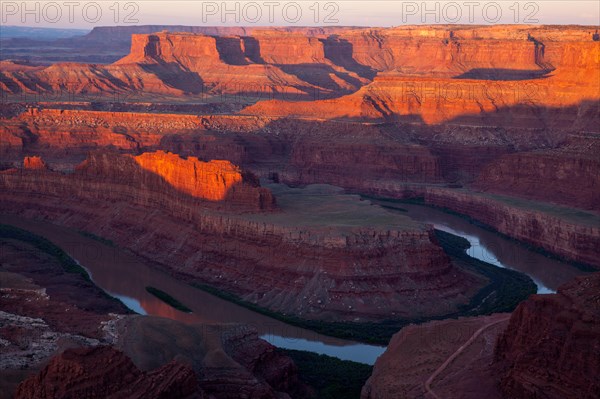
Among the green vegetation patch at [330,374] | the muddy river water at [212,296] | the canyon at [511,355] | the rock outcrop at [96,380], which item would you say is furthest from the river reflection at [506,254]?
the rock outcrop at [96,380]

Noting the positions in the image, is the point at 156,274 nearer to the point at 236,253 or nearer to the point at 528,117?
the point at 236,253

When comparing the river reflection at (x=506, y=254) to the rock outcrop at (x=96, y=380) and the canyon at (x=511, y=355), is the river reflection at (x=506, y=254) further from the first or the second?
the rock outcrop at (x=96, y=380)

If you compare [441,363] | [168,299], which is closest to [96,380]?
[441,363]

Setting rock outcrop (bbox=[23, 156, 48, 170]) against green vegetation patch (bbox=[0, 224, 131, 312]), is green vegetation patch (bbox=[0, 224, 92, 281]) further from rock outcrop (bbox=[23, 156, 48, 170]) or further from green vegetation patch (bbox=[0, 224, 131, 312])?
rock outcrop (bbox=[23, 156, 48, 170])

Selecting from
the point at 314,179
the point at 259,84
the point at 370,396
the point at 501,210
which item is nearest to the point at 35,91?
the point at 259,84

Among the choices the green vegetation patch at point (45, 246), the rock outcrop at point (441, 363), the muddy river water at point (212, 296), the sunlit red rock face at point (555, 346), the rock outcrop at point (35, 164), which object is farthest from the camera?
the rock outcrop at point (35, 164)
